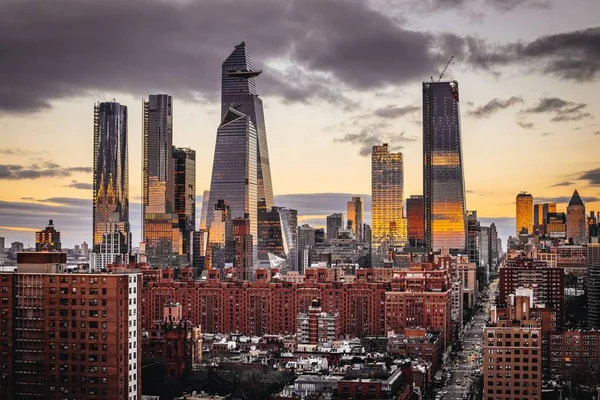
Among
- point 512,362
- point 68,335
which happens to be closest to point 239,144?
point 512,362

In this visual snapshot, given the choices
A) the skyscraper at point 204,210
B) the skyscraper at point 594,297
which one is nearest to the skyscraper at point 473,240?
the skyscraper at point 204,210

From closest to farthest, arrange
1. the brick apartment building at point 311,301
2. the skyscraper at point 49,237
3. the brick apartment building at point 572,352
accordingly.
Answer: the brick apartment building at point 572,352, the skyscraper at point 49,237, the brick apartment building at point 311,301

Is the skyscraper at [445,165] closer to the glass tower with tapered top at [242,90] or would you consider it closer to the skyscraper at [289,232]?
the skyscraper at [289,232]

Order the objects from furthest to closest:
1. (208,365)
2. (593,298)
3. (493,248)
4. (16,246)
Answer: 1. (493,248)
2. (593,298)
3. (208,365)
4. (16,246)

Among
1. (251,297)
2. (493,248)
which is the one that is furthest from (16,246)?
(493,248)

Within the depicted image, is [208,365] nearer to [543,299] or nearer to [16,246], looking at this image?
[16,246]

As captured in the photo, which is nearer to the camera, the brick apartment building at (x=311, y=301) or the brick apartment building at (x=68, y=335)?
the brick apartment building at (x=68, y=335)
